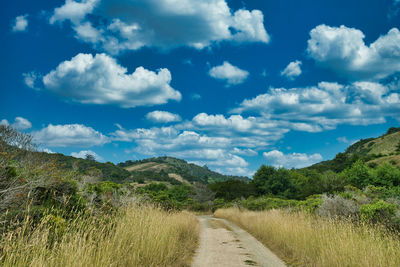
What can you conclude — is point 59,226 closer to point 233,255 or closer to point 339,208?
point 233,255

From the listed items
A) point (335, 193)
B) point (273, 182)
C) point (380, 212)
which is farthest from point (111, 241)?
point (273, 182)

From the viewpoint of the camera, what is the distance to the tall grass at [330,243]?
6.39m

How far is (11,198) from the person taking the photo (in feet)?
16.3

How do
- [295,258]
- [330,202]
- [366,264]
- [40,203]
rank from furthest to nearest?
[330,202] → [295,258] → [40,203] → [366,264]

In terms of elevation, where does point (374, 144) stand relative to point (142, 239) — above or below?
above

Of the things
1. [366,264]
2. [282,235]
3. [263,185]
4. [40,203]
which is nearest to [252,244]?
[282,235]

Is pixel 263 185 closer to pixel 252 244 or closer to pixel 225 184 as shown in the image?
pixel 225 184

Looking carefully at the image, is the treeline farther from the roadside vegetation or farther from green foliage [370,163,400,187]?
the roadside vegetation

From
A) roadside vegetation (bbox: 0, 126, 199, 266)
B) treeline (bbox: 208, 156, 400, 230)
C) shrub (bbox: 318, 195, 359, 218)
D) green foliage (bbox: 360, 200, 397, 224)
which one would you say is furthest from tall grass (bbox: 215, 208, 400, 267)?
roadside vegetation (bbox: 0, 126, 199, 266)

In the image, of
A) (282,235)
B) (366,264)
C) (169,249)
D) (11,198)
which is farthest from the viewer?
(282,235)

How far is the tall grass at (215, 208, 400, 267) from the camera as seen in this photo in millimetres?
6387

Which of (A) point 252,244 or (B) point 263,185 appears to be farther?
(B) point 263,185

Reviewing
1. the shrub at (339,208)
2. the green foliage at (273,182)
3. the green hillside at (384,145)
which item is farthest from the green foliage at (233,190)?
the green hillside at (384,145)

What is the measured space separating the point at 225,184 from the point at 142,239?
62.6 m
